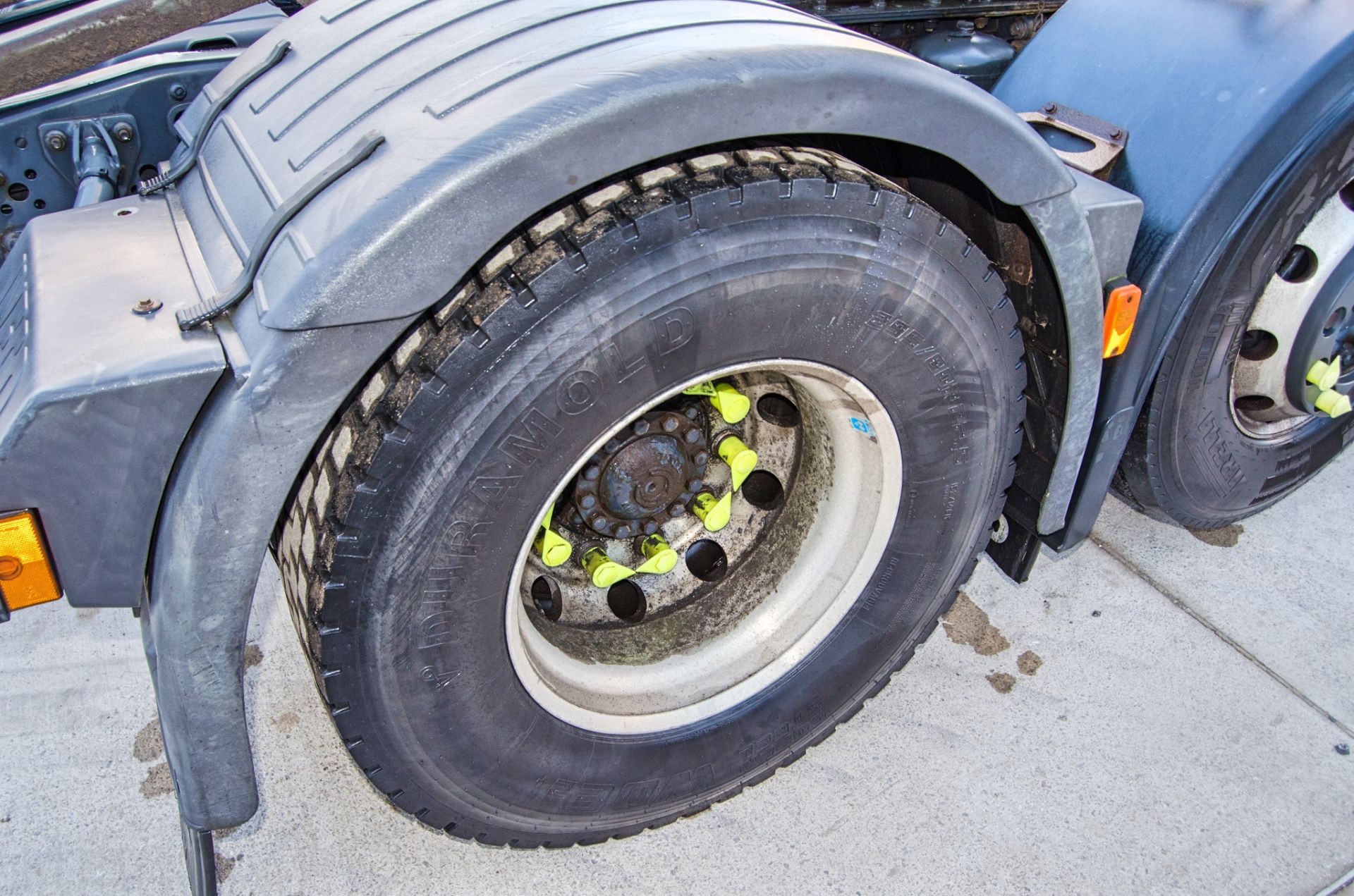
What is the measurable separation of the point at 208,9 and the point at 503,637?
1776mm

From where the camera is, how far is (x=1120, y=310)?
1.72 meters

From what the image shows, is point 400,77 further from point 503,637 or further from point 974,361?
point 974,361

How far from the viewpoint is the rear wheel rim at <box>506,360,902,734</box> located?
172 cm

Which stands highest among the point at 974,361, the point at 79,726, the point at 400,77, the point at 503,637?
the point at 400,77

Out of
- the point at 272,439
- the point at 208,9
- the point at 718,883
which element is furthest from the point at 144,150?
the point at 718,883

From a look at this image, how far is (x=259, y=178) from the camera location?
55.9 inches

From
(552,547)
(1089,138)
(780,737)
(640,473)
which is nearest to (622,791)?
(780,737)

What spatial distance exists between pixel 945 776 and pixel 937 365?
3.20 feet

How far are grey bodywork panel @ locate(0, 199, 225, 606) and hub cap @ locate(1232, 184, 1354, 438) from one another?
2.17m

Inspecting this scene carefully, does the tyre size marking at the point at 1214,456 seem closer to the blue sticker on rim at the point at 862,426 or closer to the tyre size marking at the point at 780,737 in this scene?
the blue sticker on rim at the point at 862,426

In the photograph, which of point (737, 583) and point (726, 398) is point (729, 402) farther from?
point (737, 583)

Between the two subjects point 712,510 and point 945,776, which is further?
point 945,776

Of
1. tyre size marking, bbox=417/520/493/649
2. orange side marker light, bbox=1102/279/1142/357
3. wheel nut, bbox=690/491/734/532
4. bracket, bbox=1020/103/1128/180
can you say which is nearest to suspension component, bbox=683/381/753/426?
wheel nut, bbox=690/491/734/532

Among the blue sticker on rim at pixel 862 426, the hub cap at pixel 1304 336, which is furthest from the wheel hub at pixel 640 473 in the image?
the hub cap at pixel 1304 336
